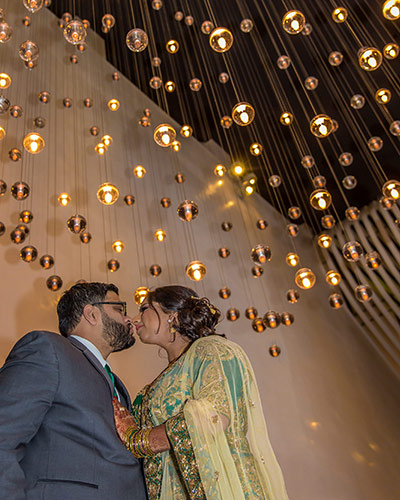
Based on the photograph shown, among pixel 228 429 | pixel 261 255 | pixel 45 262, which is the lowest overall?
pixel 228 429

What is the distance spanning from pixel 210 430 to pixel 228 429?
0.17m

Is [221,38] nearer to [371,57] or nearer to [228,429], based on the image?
[371,57]

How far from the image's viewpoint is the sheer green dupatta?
1965 millimetres

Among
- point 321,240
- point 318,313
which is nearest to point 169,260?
point 321,240

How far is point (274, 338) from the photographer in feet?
24.5

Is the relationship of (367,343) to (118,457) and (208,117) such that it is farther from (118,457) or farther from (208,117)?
(118,457)

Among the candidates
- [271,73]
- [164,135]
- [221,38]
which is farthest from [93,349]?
[271,73]

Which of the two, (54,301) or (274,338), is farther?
(274,338)

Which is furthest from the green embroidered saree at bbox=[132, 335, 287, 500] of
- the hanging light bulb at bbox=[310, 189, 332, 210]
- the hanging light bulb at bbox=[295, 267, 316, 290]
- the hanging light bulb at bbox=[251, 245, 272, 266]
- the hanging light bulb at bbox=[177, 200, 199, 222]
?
the hanging light bulb at bbox=[310, 189, 332, 210]

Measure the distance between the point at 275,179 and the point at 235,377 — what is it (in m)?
4.00

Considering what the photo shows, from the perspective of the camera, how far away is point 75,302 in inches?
100

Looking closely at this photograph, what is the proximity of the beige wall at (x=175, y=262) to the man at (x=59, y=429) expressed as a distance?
2305 millimetres

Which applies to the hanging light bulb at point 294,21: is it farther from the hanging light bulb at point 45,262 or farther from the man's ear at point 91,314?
the hanging light bulb at point 45,262

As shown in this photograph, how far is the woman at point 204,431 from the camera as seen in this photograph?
6.48 ft
